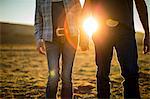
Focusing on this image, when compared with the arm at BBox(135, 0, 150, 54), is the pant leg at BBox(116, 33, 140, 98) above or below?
below

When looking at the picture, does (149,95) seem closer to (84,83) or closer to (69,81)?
(84,83)

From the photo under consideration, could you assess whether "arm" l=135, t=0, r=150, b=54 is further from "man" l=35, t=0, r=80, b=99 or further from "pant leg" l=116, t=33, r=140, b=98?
"man" l=35, t=0, r=80, b=99

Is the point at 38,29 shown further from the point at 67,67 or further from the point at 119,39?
the point at 119,39

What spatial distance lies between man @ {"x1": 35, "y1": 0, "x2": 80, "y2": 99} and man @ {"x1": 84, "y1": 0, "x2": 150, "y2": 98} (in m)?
0.23

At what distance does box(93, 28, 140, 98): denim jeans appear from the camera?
315 centimetres

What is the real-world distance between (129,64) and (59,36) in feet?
2.35

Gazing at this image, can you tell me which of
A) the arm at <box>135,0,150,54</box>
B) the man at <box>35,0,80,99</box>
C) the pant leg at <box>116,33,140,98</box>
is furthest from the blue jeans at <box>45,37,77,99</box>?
the arm at <box>135,0,150,54</box>

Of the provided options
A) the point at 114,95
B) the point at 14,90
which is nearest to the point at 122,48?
the point at 114,95

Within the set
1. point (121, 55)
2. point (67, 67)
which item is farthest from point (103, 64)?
point (67, 67)

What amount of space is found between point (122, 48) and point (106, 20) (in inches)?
11.9

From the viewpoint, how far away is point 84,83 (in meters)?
6.10

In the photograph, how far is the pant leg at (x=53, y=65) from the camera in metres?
3.42

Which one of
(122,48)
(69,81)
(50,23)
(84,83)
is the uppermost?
(50,23)

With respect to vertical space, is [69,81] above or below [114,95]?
above
